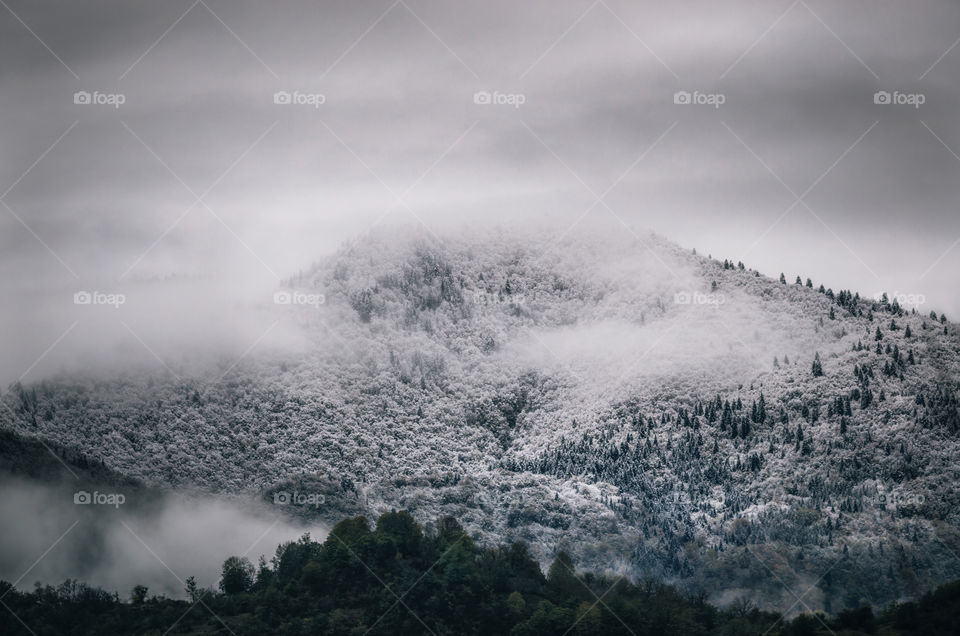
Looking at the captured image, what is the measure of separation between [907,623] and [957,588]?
44.6 feet

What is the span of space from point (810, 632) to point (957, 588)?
79.0 ft

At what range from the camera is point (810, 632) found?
A: 19562 cm

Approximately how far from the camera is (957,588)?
197250mm

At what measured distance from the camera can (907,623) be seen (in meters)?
189

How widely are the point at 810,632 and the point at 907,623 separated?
14.5 metres
